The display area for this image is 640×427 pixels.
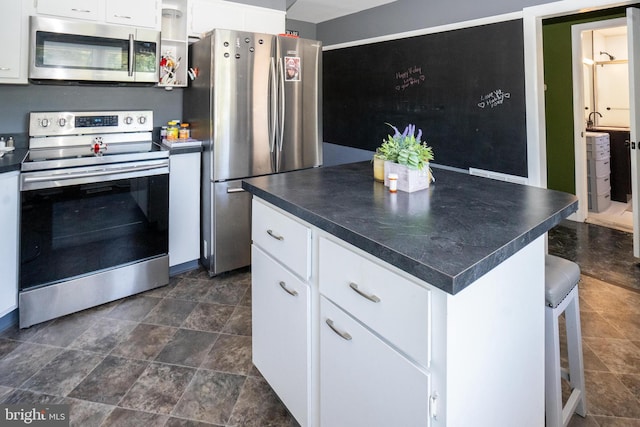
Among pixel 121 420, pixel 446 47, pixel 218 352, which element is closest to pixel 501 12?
pixel 446 47

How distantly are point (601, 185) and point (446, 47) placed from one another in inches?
116

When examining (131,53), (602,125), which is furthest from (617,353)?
(602,125)

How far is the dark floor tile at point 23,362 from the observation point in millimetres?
1812

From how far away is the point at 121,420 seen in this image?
Result: 5.17 feet

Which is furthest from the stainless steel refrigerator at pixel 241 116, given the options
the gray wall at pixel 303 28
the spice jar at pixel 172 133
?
the gray wall at pixel 303 28

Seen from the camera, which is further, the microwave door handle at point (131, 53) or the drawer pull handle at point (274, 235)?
the microwave door handle at point (131, 53)

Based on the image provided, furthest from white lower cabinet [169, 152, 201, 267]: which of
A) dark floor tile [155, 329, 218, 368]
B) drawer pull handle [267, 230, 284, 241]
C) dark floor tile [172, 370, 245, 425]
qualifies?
drawer pull handle [267, 230, 284, 241]

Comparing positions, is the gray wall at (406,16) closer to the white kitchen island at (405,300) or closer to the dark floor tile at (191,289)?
the white kitchen island at (405,300)

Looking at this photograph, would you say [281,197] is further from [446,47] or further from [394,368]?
[446,47]

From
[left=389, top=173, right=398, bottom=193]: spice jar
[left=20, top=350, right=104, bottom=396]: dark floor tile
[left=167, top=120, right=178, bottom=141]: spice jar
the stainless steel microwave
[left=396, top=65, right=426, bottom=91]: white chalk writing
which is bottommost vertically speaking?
[left=20, top=350, right=104, bottom=396]: dark floor tile

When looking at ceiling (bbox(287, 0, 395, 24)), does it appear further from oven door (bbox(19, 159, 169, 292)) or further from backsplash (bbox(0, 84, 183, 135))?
oven door (bbox(19, 159, 169, 292))

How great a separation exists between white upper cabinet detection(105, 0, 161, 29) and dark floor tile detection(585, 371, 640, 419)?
3395 mm

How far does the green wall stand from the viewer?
4309 millimetres

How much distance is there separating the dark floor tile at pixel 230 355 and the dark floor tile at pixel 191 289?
58cm
